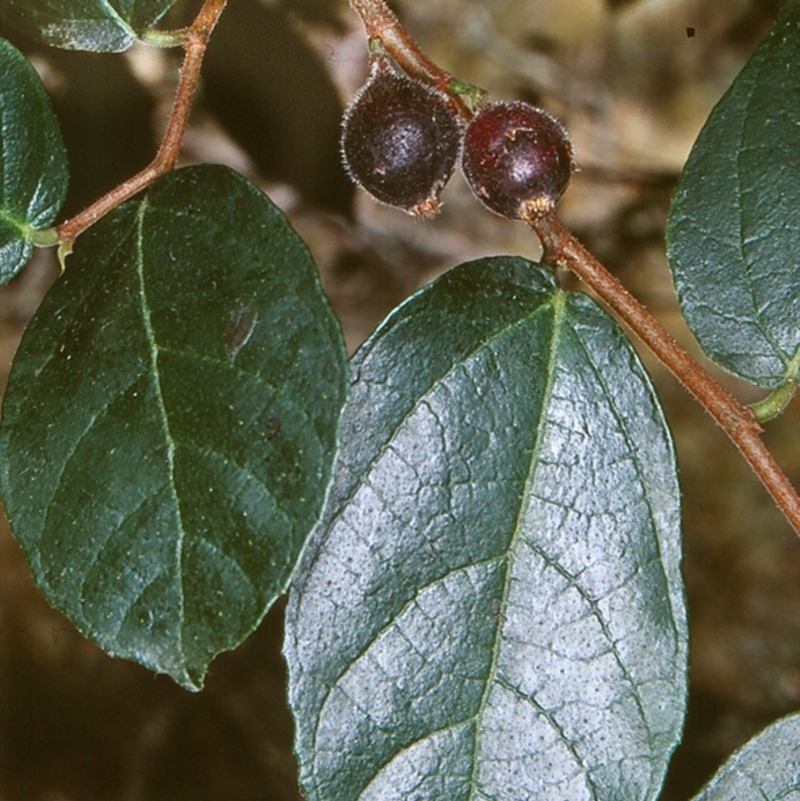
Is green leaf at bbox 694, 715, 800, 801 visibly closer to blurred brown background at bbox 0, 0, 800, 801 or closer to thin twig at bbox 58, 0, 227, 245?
thin twig at bbox 58, 0, 227, 245

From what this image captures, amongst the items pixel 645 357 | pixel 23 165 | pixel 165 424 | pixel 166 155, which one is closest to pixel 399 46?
pixel 166 155

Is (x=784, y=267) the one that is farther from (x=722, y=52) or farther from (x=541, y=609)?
(x=722, y=52)

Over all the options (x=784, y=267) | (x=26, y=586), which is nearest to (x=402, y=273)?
(x=26, y=586)

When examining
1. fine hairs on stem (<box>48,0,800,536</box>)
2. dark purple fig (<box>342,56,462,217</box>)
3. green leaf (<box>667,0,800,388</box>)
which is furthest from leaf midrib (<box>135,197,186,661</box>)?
green leaf (<box>667,0,800,388</box>)

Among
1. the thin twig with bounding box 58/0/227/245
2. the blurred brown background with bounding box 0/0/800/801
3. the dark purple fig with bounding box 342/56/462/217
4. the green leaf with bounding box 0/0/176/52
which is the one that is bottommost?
the dark purple fig with bounding box 342/56/462/217

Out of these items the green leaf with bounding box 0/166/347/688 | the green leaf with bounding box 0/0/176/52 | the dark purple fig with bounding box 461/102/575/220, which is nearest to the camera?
the green leaf with bounding box 0/166/347/688

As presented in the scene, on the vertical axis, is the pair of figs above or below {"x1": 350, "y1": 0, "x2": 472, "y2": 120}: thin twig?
below
